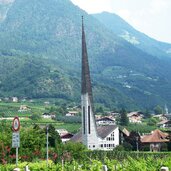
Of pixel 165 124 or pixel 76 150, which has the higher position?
pixel 165 124

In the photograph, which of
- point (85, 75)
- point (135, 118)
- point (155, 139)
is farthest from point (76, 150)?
point (135, 118)

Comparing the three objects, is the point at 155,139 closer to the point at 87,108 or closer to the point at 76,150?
the point at 87,108

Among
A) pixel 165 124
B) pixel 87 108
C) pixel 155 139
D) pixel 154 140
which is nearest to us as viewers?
pixel 87 108

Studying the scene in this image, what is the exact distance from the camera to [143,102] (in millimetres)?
190750

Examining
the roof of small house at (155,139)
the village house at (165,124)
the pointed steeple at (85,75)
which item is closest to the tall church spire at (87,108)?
the pointed steeple at (85,75)

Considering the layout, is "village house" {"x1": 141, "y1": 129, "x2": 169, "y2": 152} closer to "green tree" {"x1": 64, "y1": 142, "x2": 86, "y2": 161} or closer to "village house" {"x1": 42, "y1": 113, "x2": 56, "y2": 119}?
"green tree" {"x1": 64, "y1": 142, "x2": 86, "y2": 161}

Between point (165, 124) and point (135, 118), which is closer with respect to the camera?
point (165, 124)

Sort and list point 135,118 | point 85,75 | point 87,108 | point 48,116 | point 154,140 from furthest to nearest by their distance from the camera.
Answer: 1. point 135,118
2. point 48,116
3. point 154,140
4. point 87,108
5. point 85,75

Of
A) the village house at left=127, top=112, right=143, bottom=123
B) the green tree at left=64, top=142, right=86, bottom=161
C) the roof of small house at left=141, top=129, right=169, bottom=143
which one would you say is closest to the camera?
the green tree at left=64, top=142, right=86, bottom=161

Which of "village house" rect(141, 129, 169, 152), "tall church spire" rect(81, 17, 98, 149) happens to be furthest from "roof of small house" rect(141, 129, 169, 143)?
"tall church spire" rect(81, 17, 98, 149)

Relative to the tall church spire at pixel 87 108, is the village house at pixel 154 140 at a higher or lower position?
lower

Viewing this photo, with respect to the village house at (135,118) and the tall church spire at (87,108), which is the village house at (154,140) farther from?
the village house at (135,118)

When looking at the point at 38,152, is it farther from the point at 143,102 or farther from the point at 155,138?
the point at 143,102

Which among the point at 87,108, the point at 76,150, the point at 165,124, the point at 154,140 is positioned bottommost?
the point at 76,150
